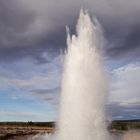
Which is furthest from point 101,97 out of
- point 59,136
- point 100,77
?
point 59,136

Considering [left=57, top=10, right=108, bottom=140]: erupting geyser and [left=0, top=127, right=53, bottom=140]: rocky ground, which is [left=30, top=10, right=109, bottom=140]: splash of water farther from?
[left=0, top=127, right=53, bottom=140]: rocky ground

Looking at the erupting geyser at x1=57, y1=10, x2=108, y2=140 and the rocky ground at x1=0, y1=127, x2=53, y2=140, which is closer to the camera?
the erupting geyser at x1=57, y1=10, x2=108, y2=140

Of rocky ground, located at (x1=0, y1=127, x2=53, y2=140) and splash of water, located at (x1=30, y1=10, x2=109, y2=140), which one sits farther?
rocky ground, located at (x1=0, y1=127, x2=53, y2=140)

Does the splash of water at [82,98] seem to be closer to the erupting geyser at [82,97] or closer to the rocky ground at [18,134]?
the erupting geyser at [82,97]

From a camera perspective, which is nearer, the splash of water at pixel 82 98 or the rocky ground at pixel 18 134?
the splash of water at pixel 82 98

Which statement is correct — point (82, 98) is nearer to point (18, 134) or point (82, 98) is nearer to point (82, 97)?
point (82, 97)

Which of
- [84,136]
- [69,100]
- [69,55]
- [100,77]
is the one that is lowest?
[84,136]

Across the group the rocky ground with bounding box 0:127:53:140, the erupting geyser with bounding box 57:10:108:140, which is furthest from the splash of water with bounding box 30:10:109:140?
the rocky ground with bounding box 0:127:53:140

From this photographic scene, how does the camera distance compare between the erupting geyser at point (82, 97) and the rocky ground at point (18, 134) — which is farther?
the rocky ground at point (18, 134)

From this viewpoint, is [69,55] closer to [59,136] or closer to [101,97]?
[101,97]

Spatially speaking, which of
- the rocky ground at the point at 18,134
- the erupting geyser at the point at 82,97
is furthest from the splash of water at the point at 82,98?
the rocky ground at the point at 18,134

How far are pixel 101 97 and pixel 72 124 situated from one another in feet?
8.16

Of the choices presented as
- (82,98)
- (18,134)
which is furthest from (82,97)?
(18,134)

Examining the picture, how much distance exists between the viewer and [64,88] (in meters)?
22.8
